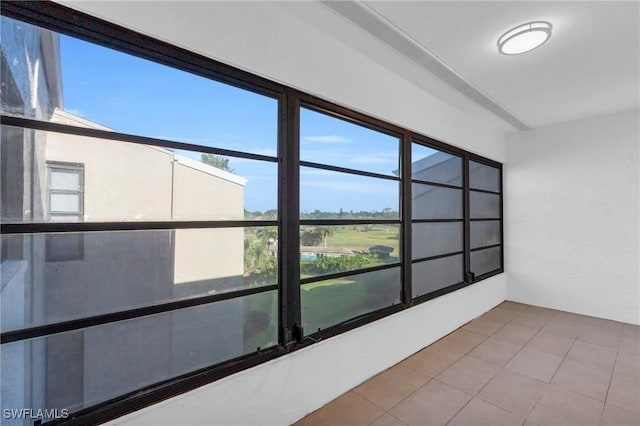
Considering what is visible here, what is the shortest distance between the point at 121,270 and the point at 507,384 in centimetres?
306

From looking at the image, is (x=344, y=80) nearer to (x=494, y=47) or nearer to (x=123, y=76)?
(x=494, y=47)

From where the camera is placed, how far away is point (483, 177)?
457 cm

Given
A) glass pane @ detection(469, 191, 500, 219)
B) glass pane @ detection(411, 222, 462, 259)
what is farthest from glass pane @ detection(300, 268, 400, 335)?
glass pane @ detection(469, 191, 500, 219)

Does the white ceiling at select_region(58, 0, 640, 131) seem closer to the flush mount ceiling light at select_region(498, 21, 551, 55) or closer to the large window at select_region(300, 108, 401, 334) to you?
the flush mount ceiling light at select_region(498, 21, 551, 55)

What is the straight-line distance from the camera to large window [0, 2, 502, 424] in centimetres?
125

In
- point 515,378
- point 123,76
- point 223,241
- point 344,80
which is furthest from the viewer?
point 515,378

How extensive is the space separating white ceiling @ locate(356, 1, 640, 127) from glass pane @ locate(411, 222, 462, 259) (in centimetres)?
164

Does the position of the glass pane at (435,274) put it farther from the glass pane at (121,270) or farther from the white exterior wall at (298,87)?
the glass pane at (121,270)

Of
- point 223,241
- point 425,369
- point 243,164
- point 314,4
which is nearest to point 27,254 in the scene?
point 223,241

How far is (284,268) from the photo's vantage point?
1993mm

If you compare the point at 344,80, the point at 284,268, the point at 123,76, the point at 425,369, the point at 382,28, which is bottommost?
the point at 425,369

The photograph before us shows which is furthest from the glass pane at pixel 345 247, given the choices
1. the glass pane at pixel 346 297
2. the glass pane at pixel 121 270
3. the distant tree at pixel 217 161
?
the distant tree at pixel 217 161

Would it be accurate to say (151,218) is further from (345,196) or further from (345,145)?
(345,145)

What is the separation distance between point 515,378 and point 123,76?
3.69 metres
